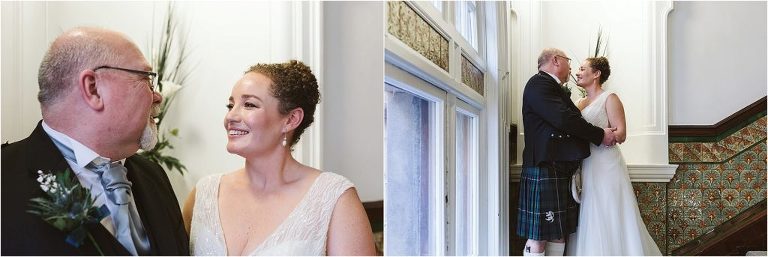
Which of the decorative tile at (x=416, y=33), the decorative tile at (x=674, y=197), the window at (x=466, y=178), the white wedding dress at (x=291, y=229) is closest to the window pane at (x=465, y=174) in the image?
the window at (x=466, y=178)

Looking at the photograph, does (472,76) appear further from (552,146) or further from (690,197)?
(690,197)

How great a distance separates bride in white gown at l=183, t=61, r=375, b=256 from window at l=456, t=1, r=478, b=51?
29cm

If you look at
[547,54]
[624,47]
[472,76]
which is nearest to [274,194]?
[472,76]

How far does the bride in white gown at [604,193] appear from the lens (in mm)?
1069

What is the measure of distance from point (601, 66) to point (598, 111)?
0.08 m

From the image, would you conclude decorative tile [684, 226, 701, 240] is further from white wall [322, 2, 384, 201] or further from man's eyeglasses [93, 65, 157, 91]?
man's eyeglasses [93, 65, 157, 91]

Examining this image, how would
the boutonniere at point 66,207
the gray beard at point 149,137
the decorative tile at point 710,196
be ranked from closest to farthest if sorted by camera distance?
the boutonniere at point 66,207
the gray beard at point 149,137
the decorative tile at point 710,196

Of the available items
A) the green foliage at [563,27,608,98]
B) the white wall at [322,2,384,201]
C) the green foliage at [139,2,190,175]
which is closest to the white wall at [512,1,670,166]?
the green foliage at [563,27,608,98]

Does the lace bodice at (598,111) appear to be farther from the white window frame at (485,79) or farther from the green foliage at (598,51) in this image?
the white window frame at (485,79)

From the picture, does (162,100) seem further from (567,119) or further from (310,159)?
(567,119)

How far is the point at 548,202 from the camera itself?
108 centimetres

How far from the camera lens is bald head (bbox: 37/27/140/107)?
3.04 ft

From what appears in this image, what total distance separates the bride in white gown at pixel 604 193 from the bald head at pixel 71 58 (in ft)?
2.58

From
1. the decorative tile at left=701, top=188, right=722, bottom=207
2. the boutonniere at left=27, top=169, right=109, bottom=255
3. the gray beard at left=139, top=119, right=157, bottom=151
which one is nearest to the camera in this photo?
the boutonniere at left=27, top=169, right=109, bottom=255
